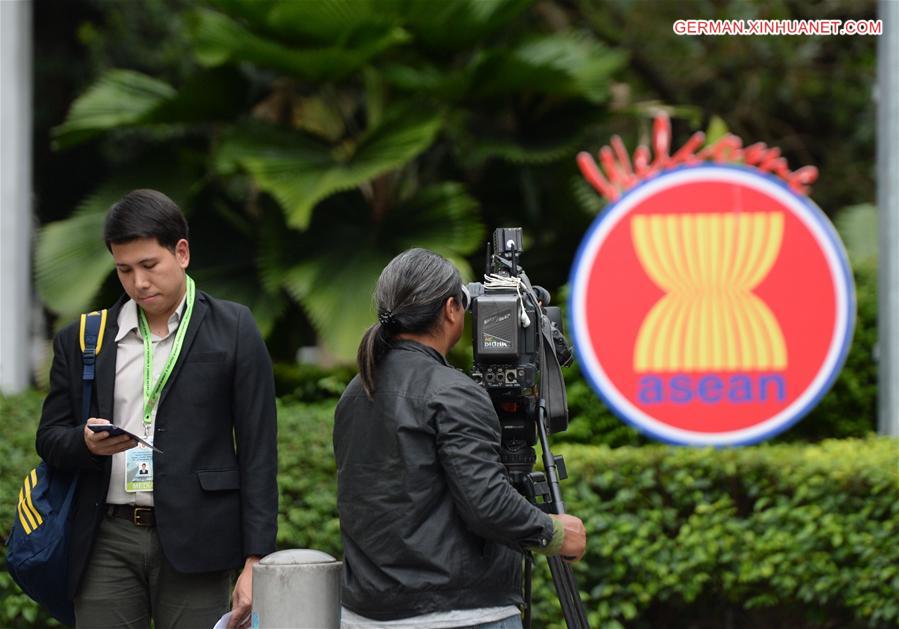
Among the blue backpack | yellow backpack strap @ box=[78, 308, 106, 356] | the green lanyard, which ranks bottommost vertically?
the blue backpack

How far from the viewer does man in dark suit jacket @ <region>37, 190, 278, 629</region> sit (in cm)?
308

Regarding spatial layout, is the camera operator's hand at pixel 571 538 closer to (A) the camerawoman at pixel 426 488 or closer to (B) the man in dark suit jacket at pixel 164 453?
(A) the camerawoman at pixel 426 488

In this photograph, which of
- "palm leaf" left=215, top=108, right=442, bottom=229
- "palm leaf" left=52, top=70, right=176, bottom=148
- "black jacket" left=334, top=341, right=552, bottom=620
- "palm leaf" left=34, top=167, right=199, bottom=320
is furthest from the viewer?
"palm leaf" left=52, top=70, right=176, bottom=148

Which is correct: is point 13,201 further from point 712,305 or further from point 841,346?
point 841,346

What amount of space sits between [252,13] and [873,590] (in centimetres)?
470

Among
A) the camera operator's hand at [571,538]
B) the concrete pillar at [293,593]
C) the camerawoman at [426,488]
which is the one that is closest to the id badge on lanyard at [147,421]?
the concrete pillar at [293,593]

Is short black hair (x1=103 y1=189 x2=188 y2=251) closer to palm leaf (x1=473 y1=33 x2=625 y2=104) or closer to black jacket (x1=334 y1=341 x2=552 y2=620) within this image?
black jacket (x1=334 y1=341 x2=552 y2=620)

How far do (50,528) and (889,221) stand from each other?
13.8ft

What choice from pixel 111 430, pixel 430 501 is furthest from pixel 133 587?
pixel 430 501

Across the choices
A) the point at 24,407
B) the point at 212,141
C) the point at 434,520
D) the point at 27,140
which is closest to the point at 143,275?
the point at 434,520

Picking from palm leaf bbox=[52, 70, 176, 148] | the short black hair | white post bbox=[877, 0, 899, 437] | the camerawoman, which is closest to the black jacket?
the camerawoman

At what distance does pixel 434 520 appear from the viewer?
2.75 m

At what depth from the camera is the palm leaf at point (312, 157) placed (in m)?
6.93

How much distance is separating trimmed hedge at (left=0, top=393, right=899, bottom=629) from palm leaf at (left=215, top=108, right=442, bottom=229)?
7.58ft
